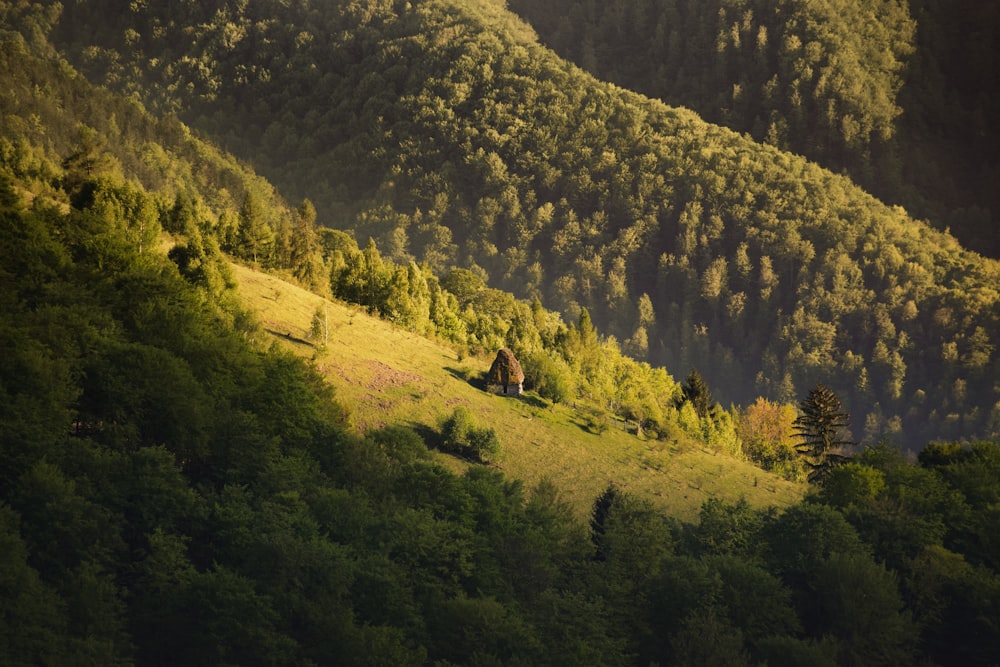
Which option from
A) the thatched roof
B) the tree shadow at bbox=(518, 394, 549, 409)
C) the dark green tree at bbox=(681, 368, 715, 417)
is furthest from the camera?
the dark green tree at bbox=(681, 368, 715, 417)

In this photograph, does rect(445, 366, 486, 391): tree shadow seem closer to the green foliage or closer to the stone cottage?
the stone cottage

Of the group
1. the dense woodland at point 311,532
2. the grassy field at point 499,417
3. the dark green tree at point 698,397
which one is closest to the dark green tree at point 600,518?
the dense woodland at point 311,532

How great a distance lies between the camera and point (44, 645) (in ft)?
177

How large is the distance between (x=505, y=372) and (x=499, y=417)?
9363 millimetres

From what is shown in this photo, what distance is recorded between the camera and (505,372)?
4478 inches

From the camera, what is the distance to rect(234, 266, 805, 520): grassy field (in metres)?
97.2

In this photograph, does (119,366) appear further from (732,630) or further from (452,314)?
(452,314)

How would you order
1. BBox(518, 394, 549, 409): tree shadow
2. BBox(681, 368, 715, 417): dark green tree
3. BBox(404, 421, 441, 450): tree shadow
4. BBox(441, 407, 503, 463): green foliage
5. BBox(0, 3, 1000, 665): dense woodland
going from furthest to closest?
BBox(681, 368, 715, 417): dark green tree < BBox(518, 394, 549, 409): tree shadow < BBox(441, 407, 503, 463): green foliage < BBox(404, 421, 441, 450): tree shadow < BBox(0, 3, 1000, 665): dense woodland

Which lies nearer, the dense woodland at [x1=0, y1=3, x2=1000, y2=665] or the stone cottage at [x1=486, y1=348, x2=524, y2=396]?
the dense woodland at [x1=0, y1=3, x2=1000, y2=665]

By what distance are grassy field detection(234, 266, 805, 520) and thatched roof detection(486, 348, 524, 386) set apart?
2050 mm

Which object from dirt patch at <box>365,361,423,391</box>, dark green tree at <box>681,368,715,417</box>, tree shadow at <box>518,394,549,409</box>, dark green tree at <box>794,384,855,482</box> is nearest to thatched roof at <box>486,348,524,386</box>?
tree shadow at <box>518,394,549,409</box>

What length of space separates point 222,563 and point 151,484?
6076mm

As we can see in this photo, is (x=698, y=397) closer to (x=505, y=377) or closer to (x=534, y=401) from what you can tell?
(x=534, y=401)

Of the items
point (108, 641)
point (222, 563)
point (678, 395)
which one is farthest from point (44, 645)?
point (678, 395)
